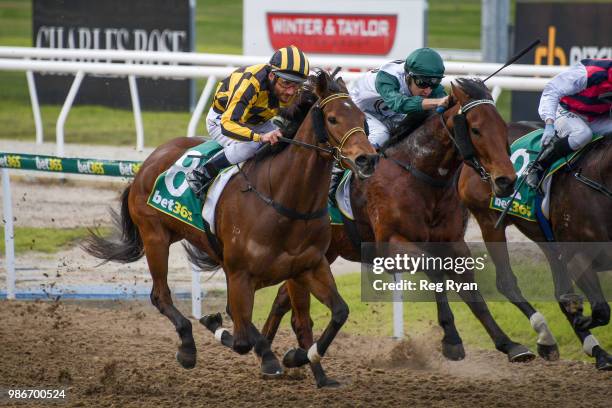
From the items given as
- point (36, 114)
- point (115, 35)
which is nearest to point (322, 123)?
point (36, 114)

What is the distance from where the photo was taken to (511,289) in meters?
6.64

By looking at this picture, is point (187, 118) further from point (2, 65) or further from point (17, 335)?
point (17, 335)

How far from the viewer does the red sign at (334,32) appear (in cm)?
1339

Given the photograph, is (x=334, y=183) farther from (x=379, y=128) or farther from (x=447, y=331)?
(x=447, y=331)

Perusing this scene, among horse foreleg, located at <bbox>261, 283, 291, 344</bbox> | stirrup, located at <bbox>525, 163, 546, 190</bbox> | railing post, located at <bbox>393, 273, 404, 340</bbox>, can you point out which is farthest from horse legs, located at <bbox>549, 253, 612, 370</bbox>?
horse foreleg, located at <bbox>261, 283, 291, 344</bbox>

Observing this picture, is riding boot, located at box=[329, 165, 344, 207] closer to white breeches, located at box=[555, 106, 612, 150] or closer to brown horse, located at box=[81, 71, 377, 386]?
brown horse, located at box=[81, 71, 377, 386]

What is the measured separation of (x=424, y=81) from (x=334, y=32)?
743 cm

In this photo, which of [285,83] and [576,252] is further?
[576,252]

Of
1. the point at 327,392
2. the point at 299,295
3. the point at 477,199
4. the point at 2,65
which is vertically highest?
the point at 2,65

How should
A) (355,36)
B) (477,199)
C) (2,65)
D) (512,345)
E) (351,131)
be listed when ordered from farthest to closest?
(355,36) → (2,65) → (477,199) → (512,345) → (351,131)

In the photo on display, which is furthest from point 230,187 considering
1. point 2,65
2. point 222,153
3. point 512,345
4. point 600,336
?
point 2,65

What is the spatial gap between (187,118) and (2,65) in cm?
367

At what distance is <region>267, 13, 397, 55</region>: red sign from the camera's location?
527 inches

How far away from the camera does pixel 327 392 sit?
237 inches
